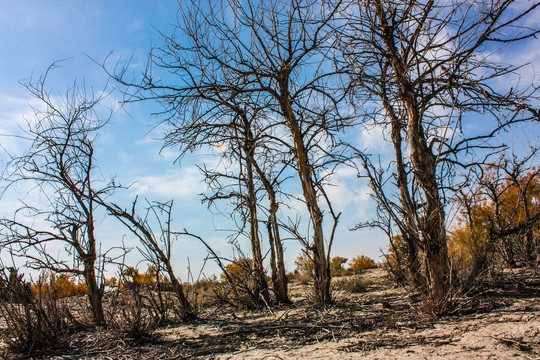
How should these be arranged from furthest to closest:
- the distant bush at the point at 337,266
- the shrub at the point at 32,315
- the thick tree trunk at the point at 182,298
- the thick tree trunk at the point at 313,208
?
the distant bush at the point at 337,266 < the thick tree trunk at the point at 182,298 < the thick tree trunk at the point at 313,208 < the shrub at the point at 32,315

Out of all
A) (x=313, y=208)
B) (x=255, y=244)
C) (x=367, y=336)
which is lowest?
(x=367, y=336)

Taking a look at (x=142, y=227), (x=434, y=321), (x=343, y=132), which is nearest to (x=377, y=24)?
(x=343, y=132)

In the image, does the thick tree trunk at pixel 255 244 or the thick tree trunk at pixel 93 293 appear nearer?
the thick tree trunk at pixel 93 293

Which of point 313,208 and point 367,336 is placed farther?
point 313,208

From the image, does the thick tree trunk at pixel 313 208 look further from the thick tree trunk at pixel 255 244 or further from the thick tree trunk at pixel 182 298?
the thick tree trunk at pixel 182 298

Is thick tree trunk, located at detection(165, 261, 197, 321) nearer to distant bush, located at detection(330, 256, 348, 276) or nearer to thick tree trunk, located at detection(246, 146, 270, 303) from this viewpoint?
thick tree trunk, located at detection(246, 146, 270, 303)

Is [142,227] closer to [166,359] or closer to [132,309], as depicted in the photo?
[132,309]

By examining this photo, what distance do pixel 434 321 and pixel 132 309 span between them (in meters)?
3.69

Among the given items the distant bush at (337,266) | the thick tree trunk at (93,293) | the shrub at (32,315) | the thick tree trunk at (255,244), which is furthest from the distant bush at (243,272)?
the distant bush at (337,266)

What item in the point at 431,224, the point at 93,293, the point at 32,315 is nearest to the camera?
the point at 431,224

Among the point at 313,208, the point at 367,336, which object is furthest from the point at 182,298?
the point at 367,336

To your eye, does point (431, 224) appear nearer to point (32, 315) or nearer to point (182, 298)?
point (182, 298)

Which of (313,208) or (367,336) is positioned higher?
(313,208)

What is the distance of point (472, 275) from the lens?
16.1 feet
